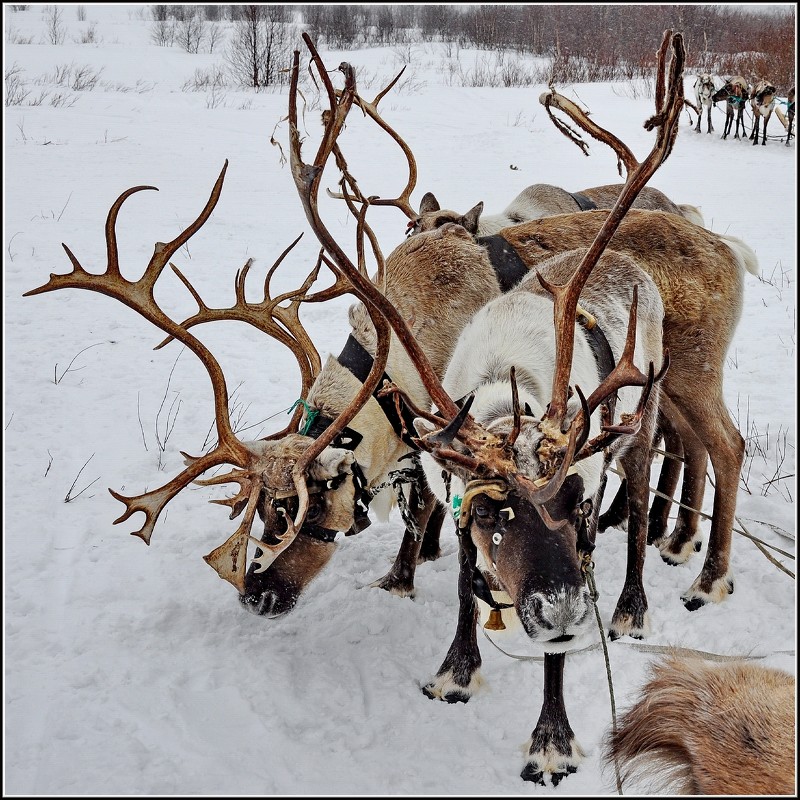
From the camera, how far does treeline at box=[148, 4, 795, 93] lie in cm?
1706

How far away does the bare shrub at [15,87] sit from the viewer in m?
12.2

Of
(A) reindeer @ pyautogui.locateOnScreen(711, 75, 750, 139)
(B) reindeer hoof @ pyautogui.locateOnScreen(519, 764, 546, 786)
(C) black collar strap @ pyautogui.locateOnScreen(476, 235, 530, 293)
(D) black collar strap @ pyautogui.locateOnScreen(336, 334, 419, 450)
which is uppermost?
(A) reindeer @ pyautogui.locateOnScreen(711, 75, 750, 139)

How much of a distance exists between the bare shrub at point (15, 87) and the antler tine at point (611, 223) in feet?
41.1

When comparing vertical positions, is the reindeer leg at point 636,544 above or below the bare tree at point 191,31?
below

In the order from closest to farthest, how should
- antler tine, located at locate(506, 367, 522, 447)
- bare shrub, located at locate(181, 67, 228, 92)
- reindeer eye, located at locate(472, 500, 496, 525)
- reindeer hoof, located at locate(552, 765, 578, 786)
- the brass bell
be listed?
antler tine, located at locate(506, 367, 522, 447) < reindeer eye, located at locate(472, 500, 496, 525) < the brass bell < reindeer hoof, located at locate(552, 765, 578, 786) < bare shrub, located at locate(181, 67, 228, 92)

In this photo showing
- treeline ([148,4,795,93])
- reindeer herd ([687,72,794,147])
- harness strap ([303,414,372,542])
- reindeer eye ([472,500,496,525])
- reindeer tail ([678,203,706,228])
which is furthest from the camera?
treeline ([148,4,795,93])

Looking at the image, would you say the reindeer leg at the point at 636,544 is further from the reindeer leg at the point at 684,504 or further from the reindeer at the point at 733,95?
the reindeer at the point at 733,95

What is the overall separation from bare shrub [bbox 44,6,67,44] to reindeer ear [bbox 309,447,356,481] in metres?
19.7

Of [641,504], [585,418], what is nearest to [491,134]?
[641,504]

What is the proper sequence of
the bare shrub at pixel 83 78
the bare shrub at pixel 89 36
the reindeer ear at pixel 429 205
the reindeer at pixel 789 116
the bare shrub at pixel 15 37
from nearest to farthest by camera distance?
1. the reindeer ear at pixel 429 205
2. the bare shrub at pixel 83 78
3. the reindeer at pixel 789 116
4. the bare shrub at pixel 15 37
5. the bare shrub at pixel 89 36

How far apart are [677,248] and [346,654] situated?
2.55 m

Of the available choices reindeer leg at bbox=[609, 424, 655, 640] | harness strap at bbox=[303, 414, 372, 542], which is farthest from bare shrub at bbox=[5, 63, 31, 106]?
reindeer leg at bbox=[609, 424, 655, 640]

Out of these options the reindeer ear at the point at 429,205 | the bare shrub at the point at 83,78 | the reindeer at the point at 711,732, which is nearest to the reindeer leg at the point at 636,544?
the reindeer at the point at 711,732

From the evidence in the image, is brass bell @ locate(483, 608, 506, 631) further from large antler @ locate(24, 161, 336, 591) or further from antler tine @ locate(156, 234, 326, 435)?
antler tine @ locate(156, 234, 326, 435)
